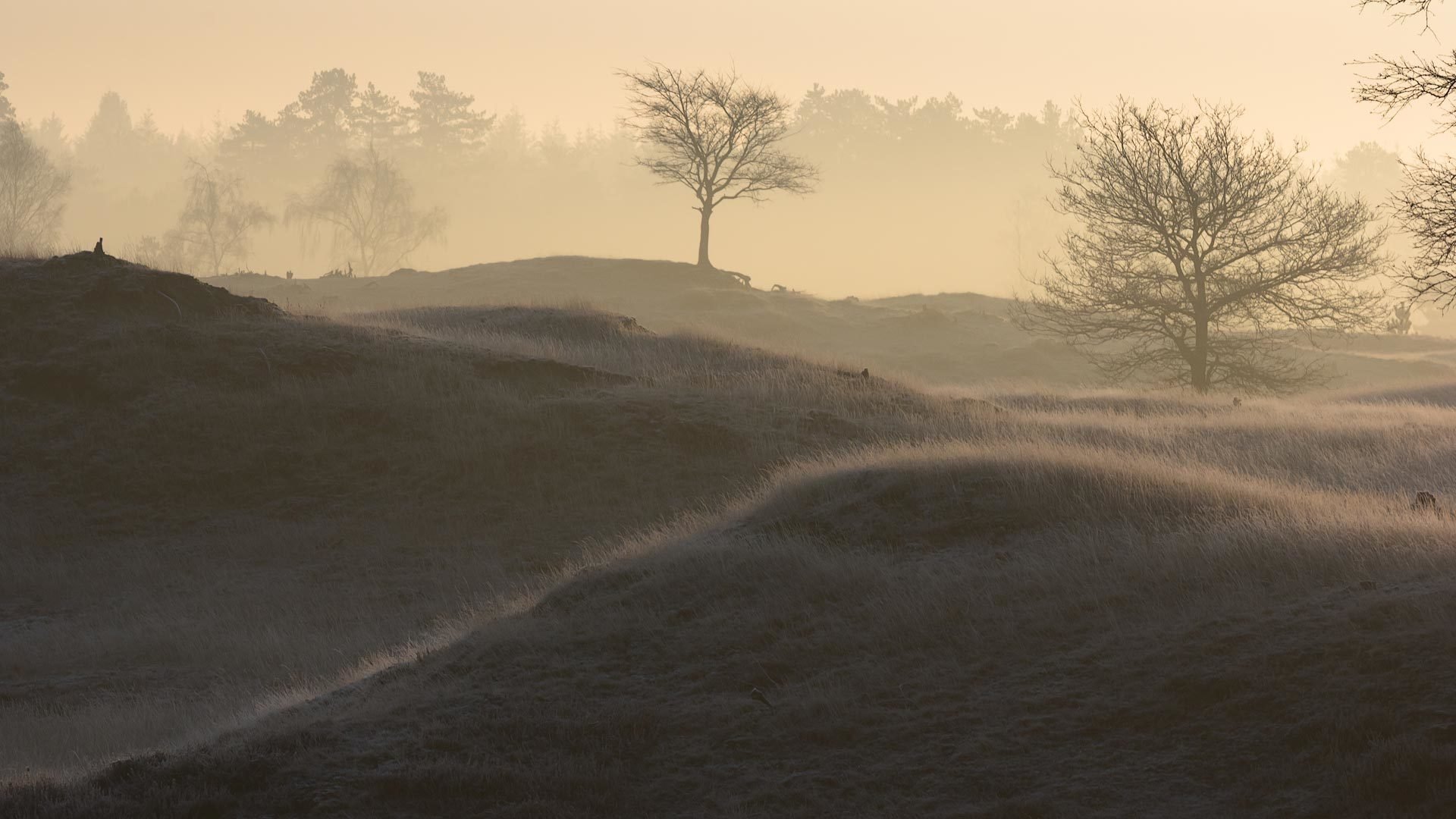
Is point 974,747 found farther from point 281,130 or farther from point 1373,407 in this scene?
point 281,130

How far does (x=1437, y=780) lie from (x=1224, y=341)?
78.1 ft

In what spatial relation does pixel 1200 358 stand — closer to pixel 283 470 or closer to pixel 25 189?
pixel 283 470

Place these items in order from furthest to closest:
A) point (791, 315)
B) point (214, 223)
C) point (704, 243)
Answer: point (214, 223) → point (704, 243) → point (791, 315)

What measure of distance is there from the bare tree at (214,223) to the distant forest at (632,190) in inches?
52.9

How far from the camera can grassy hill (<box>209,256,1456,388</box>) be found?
3878 centimetres

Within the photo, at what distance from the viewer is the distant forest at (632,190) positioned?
350 feet

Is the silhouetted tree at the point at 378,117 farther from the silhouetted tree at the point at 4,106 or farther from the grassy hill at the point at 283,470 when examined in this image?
the grassy hill at the point at 283,470

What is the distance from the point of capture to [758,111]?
49.0 metres

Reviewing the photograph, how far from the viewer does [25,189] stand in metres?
77.1

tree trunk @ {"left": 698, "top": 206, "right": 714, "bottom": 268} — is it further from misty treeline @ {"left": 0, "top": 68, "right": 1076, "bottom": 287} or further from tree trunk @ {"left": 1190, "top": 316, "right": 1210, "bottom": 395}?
misty treeline @ {"left": 0, "top": 68, "right": 1076, "bottom": 287}

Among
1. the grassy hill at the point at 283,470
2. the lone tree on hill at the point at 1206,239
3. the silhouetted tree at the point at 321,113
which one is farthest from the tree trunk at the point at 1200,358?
the silhouetted tree at the point at 321,113

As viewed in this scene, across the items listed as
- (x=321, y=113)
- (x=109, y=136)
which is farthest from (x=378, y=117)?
(x=109, y=136)

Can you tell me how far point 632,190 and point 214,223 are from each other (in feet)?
156

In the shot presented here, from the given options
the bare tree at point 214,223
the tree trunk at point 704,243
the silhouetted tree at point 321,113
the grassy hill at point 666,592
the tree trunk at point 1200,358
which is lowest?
the grassy hill at point 666,592
